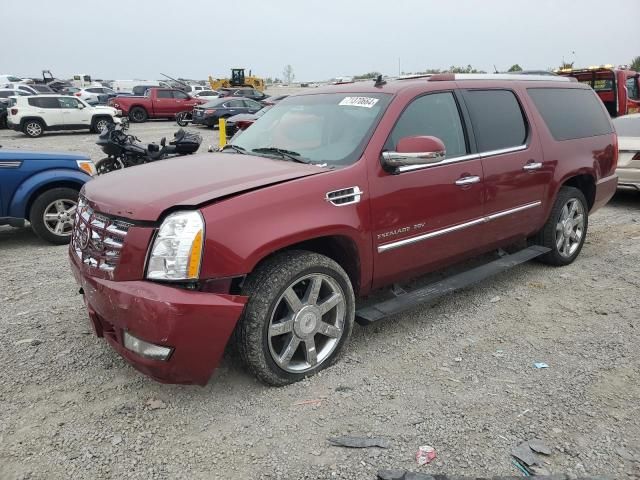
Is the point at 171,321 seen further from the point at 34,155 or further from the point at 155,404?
the point at 34,155

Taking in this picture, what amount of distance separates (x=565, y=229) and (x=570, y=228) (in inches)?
4.3

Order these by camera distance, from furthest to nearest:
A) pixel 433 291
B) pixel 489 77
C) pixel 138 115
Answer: pixel 138 115, pixel 489 77, pixel 433 291

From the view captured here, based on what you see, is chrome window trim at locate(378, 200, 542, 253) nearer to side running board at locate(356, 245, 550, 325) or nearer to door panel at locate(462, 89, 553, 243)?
door panel at locate(462, 89, 553, 243)

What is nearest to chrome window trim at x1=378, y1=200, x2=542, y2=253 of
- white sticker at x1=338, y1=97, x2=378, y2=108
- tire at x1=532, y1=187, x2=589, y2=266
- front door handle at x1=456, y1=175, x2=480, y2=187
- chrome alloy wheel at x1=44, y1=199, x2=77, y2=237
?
front door handle at x1=456, y1=175, x2=480, y2=187

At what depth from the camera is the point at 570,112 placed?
16.4 ft

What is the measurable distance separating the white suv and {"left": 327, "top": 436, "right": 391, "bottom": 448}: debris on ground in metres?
18.2

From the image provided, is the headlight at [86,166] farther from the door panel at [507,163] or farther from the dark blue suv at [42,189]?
the door panel at [507,163]

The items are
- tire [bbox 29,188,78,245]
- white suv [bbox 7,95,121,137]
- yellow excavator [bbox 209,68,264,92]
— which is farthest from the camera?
yellow excavator [bbox 209,68,264,92]

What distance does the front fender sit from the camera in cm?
570

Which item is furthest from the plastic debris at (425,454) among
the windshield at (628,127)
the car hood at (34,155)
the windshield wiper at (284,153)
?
the windshield at (628,127)

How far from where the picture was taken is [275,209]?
283cm

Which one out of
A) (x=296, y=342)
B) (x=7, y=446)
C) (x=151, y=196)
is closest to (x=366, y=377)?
(x=296, y=342)

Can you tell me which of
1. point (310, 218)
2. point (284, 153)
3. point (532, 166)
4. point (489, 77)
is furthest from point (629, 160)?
point (310, 218)

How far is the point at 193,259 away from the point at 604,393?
2.46 meters
